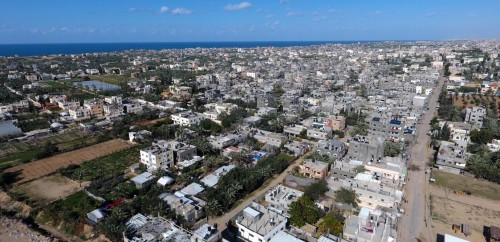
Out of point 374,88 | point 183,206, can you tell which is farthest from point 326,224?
point 374,88

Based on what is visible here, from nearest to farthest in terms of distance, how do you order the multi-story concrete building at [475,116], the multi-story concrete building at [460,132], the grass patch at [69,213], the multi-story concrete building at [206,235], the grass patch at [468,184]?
the multi-story concrete building at [206,235] < the grass patch at [69,213] < the grass patch at [468,184] < the multi-story concrete building at [460,132] < the multi-story concrete building at [475,116]

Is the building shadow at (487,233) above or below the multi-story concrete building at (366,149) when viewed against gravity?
below

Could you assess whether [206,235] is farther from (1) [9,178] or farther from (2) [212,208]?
(1) [9,178]

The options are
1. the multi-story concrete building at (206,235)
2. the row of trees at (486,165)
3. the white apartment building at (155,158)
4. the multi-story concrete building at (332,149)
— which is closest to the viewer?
the multi-story concrete building at (206,235)

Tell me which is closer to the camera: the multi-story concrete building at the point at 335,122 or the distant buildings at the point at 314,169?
the distant buildings at the point at 314,169

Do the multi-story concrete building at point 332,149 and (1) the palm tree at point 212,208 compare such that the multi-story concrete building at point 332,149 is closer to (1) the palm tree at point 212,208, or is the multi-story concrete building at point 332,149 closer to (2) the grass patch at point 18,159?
(1) the palm tree at point 212,208

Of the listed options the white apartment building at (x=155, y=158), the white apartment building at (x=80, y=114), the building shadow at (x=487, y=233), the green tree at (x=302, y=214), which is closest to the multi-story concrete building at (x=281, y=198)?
the green tree at (x=302, y=214)

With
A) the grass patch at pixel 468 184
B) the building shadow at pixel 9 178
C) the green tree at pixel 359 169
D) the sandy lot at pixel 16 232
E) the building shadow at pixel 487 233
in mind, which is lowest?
A: the building shadow at pixel 487 233
